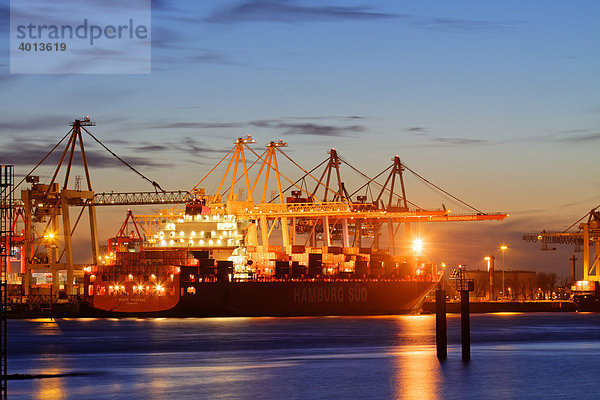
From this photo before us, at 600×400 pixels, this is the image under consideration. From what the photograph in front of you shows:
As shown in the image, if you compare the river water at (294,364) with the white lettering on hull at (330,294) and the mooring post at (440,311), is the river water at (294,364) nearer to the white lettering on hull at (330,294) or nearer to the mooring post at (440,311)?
the mooring post at (440,311)

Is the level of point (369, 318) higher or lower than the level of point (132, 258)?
lower

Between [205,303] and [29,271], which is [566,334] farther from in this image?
[29,271]

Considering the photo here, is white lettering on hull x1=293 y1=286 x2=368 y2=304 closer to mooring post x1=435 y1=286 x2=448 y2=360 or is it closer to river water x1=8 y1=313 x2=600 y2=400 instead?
river water x1=8 y1=313 x2=600 y2=400

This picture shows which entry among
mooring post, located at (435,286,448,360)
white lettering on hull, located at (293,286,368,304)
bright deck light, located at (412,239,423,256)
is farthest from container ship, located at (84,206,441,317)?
mooring post, located at (435,286,448,360)

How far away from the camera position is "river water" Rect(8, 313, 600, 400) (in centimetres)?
3800

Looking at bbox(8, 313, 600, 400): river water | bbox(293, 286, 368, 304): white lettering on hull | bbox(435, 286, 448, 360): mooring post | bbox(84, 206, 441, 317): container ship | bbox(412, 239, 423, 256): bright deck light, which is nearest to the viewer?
bbox(8, 313, 600, 400): river water

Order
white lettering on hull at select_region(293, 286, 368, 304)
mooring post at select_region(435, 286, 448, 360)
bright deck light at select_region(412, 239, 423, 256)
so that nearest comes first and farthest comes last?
mooring post at select_region(435, 286, 448, 360) → white lettering on hull at select_region(293, 286, 368, 304) → bright deck light at select_region(412, 239, 423, 256)

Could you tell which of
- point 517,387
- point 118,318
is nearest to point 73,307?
point 118,318

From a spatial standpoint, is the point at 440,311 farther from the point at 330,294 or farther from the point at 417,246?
the point at 417,246

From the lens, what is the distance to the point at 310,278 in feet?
→ 315

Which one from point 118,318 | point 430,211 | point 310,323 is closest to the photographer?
point 310,323

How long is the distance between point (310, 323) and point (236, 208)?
22932 mm

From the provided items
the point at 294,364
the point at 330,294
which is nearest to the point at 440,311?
the point at 294,364

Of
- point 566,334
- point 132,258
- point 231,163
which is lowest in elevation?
point 566,334
